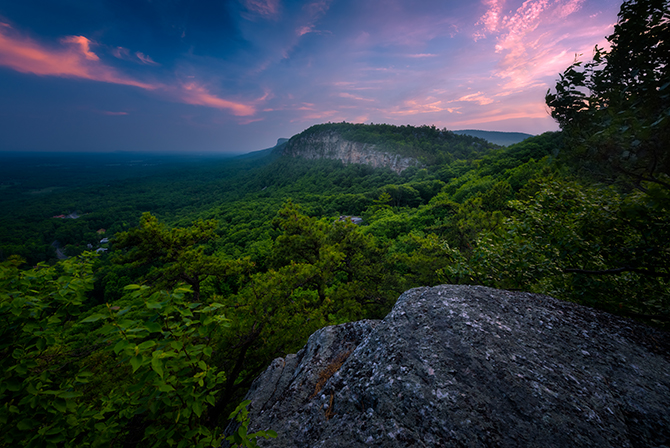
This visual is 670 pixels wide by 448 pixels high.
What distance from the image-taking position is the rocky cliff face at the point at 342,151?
105m

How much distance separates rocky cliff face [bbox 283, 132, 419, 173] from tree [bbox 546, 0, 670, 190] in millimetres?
100207

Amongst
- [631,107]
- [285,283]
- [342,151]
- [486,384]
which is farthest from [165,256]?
[342,151]

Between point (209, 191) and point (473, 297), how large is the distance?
6727 inches

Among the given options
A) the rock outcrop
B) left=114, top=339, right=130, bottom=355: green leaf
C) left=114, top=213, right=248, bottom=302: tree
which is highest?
left=114, top=339, right=130, bottom=355: green leaf

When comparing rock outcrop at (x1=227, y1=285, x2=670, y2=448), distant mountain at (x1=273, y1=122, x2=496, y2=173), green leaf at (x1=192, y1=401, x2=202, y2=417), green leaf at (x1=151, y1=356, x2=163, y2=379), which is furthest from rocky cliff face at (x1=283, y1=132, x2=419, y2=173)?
green leaf at (x1=151, y1=356, x2=163, y2=379)

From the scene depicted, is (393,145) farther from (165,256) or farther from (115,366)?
(115,366)

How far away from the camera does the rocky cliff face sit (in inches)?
4149

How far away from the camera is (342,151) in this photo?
139 meters

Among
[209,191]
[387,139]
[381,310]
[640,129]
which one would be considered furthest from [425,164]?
[209,191]

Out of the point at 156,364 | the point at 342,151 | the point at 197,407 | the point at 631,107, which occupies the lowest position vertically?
the point at 197,407

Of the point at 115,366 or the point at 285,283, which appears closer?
the point at 115,366

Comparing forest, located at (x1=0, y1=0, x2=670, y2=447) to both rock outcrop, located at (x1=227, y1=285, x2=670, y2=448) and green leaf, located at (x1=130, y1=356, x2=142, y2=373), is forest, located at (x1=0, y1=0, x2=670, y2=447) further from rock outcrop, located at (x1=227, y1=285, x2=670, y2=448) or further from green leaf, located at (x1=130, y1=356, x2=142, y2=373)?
rock outcrop, located at (x1=227, y1=285, x2=670, y2=448)

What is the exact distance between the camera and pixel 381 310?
1308 centimetres

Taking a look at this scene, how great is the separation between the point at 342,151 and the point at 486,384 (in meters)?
144
